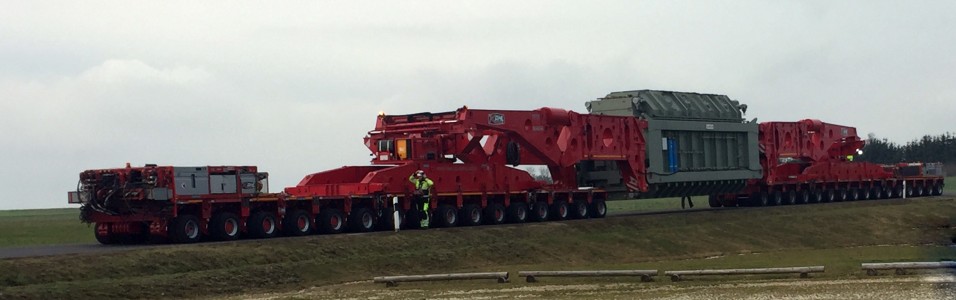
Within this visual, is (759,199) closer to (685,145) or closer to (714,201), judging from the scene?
A: (714,201)

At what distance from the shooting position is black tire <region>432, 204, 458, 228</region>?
41156 millimetres

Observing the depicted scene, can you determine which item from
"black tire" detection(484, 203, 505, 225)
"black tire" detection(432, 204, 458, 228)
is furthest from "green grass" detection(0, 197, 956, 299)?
"black tire" detection(484, 203, 505, 225)

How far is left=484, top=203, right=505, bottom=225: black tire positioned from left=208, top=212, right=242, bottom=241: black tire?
1062 centimetres

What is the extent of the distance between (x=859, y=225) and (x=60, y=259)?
3294 cm

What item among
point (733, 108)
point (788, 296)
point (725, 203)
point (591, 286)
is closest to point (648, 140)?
point (733, 108)

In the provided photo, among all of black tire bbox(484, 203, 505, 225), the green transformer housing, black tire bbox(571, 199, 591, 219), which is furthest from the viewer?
the green transformer housing

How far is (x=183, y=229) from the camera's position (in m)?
33.7

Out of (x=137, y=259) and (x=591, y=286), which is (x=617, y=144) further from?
(x=137, y=259)

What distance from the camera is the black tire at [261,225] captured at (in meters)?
35.7

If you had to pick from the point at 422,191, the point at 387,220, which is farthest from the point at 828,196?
the point at 387,220

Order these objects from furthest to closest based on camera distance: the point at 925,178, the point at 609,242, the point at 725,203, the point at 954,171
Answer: the point at 954,171
the point at 925,178
the point at 725,203
the point at 609,242

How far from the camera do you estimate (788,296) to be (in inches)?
1017

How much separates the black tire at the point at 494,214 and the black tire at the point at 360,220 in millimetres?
5565

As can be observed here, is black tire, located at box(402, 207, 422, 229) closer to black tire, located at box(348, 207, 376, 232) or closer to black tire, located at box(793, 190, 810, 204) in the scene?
black tire, located at box(348, 207, 376, 232)
